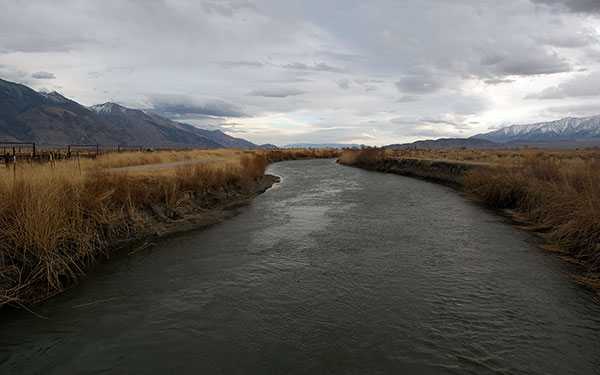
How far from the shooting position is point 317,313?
6629 mm

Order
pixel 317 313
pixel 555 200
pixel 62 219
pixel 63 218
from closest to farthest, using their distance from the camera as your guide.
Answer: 1. pixel 317 313
2. pixel 62 219
3. pixel 63 218
4. pixel 555 200

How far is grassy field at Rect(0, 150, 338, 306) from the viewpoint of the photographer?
7082mm

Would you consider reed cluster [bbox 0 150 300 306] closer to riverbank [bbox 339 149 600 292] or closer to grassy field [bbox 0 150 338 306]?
grassy field [bbox 0 150 338 306]

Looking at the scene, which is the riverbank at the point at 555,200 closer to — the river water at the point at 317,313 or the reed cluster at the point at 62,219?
the river water at the point at 317,313

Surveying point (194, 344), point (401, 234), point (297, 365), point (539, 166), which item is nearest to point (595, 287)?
point (401, 234)

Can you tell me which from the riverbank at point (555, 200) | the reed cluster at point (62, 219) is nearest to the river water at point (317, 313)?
the reed cluster at point (62, 219)

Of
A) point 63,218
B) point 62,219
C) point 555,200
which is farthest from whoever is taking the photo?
point 555,200

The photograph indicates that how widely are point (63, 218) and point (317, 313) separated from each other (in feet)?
21.4

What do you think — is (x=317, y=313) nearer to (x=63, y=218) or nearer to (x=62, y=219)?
(x=62, y=219)

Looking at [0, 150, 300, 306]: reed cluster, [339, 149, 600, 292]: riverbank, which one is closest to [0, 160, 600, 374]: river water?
[0, 150, 300, 306]: reed cluster

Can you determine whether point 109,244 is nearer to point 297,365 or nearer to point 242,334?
point 242,334

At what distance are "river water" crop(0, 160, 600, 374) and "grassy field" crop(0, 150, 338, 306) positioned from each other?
2.21 ft

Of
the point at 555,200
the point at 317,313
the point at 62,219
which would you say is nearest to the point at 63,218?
the point at 62,219

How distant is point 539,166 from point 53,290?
65.9ft
